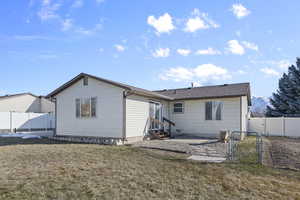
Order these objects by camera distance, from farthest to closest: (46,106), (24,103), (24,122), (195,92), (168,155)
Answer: (46,106), (24,103), (24,122), (195,92), (168,155)

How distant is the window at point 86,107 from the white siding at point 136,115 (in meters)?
2.15

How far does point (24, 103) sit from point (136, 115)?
809 inches

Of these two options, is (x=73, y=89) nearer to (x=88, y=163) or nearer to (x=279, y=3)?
(x=88, y=163)

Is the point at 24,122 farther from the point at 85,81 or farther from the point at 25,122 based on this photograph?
the point at 85,81

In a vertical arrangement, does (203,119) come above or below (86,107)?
below

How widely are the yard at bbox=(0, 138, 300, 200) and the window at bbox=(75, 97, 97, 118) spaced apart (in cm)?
544

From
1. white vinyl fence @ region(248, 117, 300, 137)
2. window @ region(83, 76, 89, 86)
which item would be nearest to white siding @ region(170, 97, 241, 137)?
white vinyl fence @ region(248, 117, 300, 137)

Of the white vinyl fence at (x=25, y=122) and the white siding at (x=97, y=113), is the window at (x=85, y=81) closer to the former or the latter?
the white siding at (x=97, y=113)

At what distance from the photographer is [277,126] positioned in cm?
1773

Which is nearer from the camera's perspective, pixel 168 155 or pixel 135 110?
pixel 168 155

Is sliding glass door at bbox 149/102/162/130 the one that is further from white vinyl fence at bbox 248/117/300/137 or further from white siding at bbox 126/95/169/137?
white vinyl fence at bbox 248/117/300/137

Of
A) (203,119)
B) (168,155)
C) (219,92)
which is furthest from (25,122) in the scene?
(219,92)

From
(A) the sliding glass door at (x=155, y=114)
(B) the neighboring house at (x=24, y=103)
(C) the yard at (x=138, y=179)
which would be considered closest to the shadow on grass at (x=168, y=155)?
(C) the yard at (x=138, y=179)

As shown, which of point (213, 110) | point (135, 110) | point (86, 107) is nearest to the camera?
point (135, 110)
